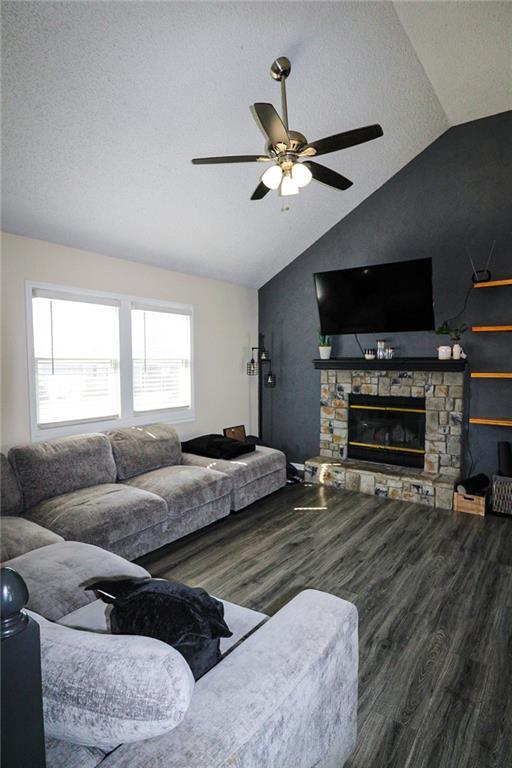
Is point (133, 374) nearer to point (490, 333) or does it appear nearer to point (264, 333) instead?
point (264, 333)

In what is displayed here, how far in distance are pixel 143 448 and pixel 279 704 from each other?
3.07 m

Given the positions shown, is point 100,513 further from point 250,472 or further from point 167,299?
point 167,299

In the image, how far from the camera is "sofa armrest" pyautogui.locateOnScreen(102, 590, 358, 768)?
0.94 metres

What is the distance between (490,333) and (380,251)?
156 centimetres

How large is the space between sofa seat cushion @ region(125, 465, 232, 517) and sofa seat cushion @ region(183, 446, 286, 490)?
15 cm

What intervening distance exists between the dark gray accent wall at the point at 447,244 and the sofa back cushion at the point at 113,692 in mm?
4338

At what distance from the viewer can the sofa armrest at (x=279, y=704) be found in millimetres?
941

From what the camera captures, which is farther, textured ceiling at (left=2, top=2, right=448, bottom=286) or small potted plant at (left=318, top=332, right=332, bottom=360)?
small potted plant at (left=318, top=332, right=332, bottom=360)

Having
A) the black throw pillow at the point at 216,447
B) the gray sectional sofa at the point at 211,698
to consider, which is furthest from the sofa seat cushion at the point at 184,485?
the gray sectional sofa at the point at 211,698

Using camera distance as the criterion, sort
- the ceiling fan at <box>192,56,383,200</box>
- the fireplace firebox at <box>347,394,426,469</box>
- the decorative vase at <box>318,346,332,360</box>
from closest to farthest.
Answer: the ceiling fan at <box>192,56,383,200</box>, the fireplace firebox at <box>347,394,426,469</box>, the decorative vase at <box>318,346,332,360</box>

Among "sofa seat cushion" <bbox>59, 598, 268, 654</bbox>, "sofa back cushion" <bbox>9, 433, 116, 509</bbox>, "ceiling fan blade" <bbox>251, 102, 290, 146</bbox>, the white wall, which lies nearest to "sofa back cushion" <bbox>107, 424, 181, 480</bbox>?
"sofa back cushion" <bbox>9, 433, 116, 509</bbox>

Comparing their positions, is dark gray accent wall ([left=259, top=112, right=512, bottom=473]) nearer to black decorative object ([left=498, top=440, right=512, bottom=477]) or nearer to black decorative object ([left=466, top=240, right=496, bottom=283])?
black decorative object ([left=466, top=240, right=496, bottom=283])

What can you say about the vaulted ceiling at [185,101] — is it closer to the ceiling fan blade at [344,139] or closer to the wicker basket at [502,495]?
the ceiling fan blade at [344,139]

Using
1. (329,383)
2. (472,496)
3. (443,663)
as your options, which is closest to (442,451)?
(472,496)
